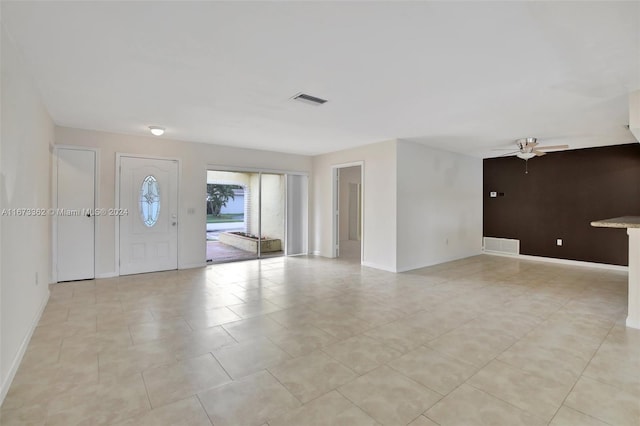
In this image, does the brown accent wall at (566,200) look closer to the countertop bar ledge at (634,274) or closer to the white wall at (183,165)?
the countertop bar ledge at (634,274)

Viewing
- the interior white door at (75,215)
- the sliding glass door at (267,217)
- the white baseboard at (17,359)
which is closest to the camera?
the white baseboard at (17,359)

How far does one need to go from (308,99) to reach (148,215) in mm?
3898

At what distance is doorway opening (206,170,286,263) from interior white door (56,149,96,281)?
217cm

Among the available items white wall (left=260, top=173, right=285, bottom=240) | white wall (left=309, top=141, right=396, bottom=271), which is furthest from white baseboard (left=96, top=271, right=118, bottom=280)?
white wall (left=309, top=141, right=396, bottom=271)

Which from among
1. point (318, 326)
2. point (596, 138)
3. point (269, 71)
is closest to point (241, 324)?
point (318, 326)

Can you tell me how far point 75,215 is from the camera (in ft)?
16.2

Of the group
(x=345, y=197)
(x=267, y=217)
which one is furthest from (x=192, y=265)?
(x=345, y=197)

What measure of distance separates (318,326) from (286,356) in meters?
0.68

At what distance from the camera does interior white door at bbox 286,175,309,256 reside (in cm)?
753

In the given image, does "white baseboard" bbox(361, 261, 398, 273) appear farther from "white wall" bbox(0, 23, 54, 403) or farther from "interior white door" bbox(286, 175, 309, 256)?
"white wall" bbox(0, 23, 54, 403)

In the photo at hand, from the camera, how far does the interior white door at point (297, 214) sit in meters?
7.53

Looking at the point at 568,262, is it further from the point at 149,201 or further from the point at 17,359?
the point at 17,359

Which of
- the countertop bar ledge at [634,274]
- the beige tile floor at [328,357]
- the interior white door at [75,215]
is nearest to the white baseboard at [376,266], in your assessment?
the beige tile floor at [328,357]

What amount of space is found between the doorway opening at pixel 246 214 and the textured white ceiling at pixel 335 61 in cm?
326
